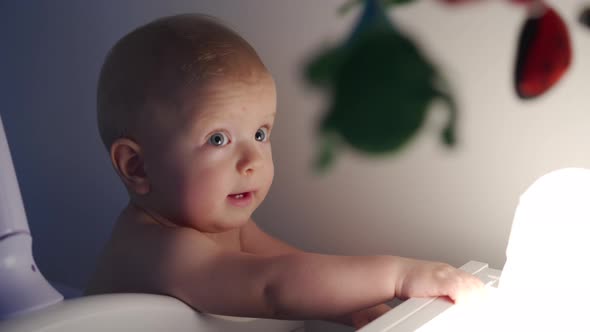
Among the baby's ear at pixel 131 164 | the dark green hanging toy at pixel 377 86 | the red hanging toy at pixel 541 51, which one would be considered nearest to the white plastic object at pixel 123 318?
the baby's ear at pixel 131 164

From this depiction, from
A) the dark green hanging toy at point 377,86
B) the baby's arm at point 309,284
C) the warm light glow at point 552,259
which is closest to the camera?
the warm light glow at point 552,259

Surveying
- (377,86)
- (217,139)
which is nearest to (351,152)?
(377,86)

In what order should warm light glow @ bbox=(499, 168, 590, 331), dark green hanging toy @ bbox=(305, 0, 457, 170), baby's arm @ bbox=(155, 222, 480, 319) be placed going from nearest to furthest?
warm light glow @ bbox=(499, 168, 590, 331) → baby's arm @ bbox=(155, 222, 480, 319) → dark green hanging toy @ bbox=(305, 0, 457, 170)

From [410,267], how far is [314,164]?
0.89 ft

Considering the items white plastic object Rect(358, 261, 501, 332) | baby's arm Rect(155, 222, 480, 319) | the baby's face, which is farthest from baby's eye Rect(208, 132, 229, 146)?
white plastic object Rect(358, 261, 501, 332)

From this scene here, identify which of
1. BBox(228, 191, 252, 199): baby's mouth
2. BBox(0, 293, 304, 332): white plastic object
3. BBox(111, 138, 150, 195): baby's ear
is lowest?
BBox(0, 293, 304, 332): white plastic object

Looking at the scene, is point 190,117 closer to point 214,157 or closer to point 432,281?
point 214,157

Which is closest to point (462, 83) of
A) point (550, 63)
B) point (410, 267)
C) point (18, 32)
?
point (550, 63)

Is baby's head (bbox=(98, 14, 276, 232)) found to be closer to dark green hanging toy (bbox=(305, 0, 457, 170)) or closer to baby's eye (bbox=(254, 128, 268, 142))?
baby's eye (bbox=(254, 128, 268, 142))

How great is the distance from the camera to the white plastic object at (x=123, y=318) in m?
0.48

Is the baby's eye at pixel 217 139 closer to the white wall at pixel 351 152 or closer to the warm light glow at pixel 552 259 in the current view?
the white wall at pixel 351 152

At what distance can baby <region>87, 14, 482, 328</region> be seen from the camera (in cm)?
57

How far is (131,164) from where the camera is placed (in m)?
0.66

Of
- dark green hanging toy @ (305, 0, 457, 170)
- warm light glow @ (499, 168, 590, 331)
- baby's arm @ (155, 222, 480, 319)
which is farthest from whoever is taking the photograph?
dark green hanging toy @ (305, 0, 457, 170)
